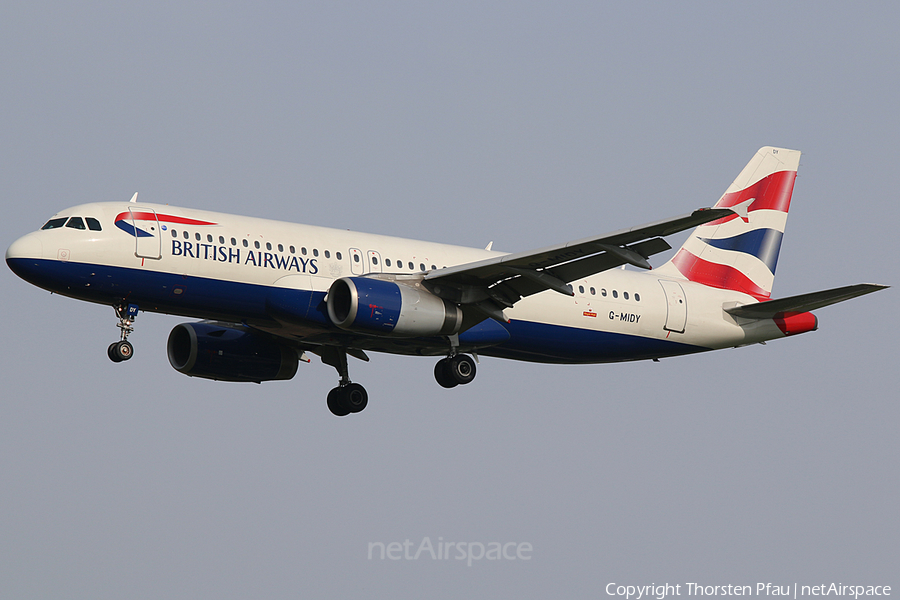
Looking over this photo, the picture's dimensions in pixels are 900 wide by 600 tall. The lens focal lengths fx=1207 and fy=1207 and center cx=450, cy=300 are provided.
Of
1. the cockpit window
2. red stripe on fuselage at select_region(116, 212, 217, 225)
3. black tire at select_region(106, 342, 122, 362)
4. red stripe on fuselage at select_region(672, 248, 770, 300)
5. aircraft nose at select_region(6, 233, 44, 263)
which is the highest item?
red stripe on fuselage at select_region(672, 248, 770, 300)

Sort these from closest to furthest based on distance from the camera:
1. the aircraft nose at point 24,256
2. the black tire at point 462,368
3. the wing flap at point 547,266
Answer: the wing flap at point 547,266 → the aircraft nose at point 24,256 → the black tire at point 462,368

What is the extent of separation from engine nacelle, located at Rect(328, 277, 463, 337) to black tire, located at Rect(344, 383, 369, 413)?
6452 millimetres

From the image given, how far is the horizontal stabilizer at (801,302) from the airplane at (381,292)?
0.22ft

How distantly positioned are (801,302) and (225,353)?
16.9 m

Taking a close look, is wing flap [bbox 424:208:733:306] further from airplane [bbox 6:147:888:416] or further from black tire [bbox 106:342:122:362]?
black tire [bbox 106:342:122:362]

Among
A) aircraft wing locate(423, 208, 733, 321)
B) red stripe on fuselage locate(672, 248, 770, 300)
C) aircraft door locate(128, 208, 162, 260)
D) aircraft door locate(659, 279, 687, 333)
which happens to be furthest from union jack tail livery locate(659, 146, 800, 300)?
aircraft door locate(128, 208, 162, 260)

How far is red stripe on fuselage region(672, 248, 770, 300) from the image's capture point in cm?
3884

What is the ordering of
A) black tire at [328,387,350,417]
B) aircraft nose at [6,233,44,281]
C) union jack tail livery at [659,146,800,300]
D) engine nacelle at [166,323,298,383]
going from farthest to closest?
union jack tail livery at [659,146,800,300] → black tire at [328,387,350,417] → engine nacelle at [166,323,298,383] → aircraft nose at [6,233,44,281]

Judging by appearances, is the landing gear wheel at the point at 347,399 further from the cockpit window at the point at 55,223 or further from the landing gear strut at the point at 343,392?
the cockpit window at the point at 55,223

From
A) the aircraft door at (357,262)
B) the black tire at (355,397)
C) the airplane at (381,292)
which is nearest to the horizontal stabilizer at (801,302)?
the airplane at (381,292)

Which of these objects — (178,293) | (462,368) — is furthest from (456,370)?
(178,293)

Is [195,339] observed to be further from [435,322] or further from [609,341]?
[609,341]

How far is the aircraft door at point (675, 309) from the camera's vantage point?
36844mm

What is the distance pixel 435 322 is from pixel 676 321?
363 inches
